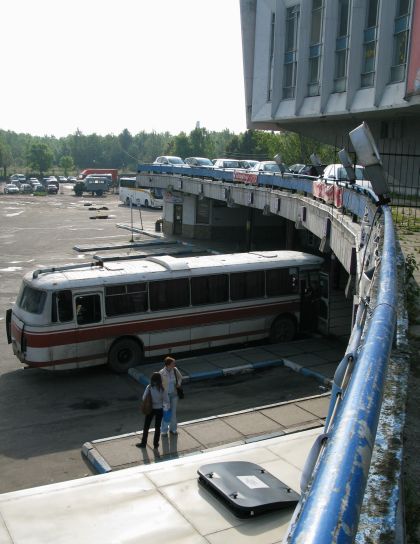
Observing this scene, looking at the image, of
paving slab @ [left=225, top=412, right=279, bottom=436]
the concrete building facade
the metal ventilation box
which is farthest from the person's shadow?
the concrete building facade

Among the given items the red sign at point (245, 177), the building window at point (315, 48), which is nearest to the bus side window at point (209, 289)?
the red sign at point (245, 177)

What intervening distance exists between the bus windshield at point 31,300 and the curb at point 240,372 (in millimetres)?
2988

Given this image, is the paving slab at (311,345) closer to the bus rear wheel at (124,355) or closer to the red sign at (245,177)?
the bus rear wheel at (124,355)

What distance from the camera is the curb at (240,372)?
16.1 m

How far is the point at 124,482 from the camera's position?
7742mm

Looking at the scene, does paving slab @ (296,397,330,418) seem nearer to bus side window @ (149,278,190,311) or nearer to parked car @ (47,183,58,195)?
bus side window @ (149,278,190,311)

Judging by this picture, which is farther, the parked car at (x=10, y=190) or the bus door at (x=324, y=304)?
the parked car at (x=10, y=190)

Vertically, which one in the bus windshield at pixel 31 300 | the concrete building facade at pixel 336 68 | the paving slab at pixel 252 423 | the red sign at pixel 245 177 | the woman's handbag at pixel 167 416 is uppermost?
the concrete building facade at pixel 336 68

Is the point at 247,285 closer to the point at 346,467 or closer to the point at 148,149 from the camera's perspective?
the point at 346,467

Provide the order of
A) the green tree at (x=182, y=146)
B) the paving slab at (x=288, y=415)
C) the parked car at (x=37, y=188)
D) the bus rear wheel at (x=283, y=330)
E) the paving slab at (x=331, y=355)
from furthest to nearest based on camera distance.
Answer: the green tree at (x=182, y=146) → the parked car at (x=37, y=188) → the bus rear wheel at (x=283, y=330) → the paving slab at (x=331, y=355) → the paving slab at (x=288, y=415)

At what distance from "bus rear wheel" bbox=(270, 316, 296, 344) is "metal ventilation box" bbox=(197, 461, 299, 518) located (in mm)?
11509

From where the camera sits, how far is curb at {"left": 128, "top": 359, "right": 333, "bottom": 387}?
16125mm

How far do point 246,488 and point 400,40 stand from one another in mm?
22386

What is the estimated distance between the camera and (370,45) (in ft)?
89.0
